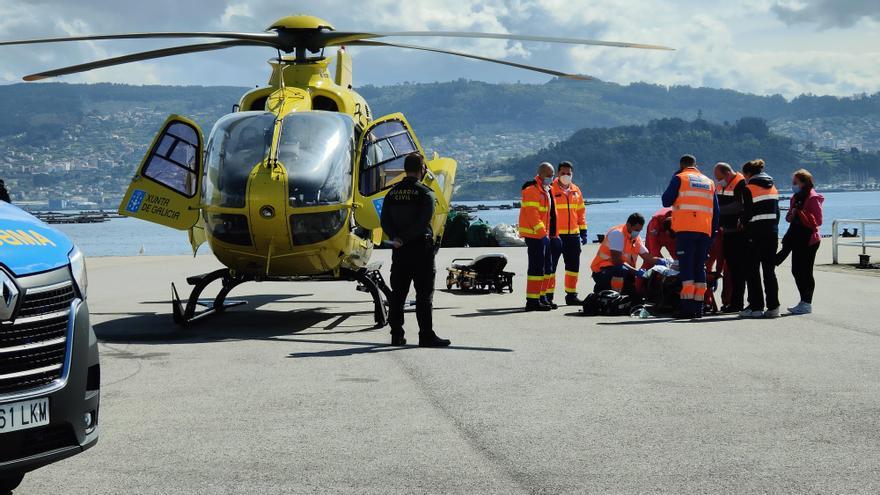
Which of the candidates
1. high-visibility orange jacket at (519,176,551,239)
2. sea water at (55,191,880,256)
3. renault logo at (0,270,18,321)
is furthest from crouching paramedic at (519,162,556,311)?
sea water at (55,191,880,256)

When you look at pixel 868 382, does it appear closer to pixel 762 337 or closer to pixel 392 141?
pixel 762 337

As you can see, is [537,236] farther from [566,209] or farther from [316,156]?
[316,156]

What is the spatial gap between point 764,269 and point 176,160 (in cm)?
711

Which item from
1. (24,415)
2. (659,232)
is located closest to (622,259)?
(659,232)

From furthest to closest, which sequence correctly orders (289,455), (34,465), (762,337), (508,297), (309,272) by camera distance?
(508,297)
(309,272)
(762,337)
(289,455)
(34,465)

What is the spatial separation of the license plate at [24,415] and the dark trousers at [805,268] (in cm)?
1010

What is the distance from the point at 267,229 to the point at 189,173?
1985 millimetres

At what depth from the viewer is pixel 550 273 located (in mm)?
13117

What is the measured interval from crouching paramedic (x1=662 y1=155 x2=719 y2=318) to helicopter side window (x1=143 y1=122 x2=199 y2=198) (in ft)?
18.2

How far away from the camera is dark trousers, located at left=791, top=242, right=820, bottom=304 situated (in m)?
12.3

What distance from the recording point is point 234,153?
10.9 metres

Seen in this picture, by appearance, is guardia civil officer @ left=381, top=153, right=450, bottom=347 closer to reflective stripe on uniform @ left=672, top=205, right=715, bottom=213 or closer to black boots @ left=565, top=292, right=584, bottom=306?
reflective stripe on uniform @ left=672, top=205, right=715, bottom=213

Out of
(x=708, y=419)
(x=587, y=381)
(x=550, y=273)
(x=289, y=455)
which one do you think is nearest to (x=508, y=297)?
(x=550, y=273)

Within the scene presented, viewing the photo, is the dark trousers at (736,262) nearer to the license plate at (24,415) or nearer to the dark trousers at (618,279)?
the dark trousers at (618,279)
